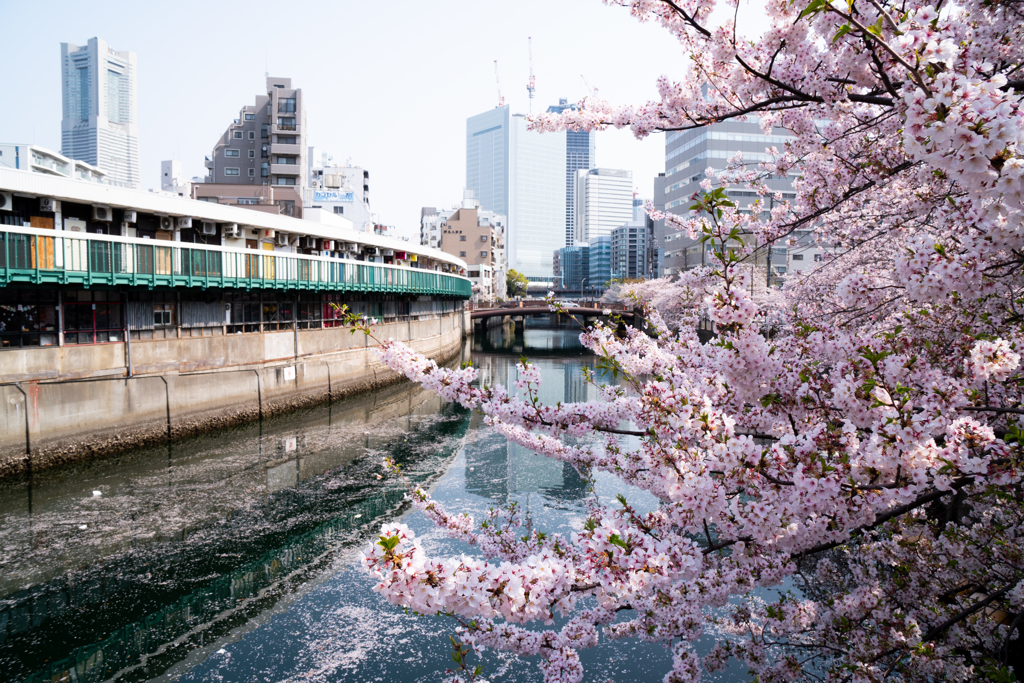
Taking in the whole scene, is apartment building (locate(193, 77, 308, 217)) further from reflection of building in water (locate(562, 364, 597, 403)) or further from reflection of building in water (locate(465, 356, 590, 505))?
reflection of building in water (locate(465, 356, 590, 505))

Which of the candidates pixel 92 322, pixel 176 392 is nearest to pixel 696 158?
pixel 176 392

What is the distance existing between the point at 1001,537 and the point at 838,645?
1851 millimetres

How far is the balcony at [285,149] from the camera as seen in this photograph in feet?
217

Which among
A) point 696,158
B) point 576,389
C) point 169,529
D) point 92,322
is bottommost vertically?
point 169,529

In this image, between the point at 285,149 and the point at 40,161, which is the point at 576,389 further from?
the point at 285,149

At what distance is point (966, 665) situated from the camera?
5.39m

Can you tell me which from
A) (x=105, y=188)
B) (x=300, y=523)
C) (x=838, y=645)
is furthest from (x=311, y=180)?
(x=838, y=645)

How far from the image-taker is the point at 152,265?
922 inches

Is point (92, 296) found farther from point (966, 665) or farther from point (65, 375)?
point (966, 665)

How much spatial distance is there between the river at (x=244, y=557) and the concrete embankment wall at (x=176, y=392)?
35.0 inches

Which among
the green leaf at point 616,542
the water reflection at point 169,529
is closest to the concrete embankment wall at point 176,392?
the water reflection at point 169,529

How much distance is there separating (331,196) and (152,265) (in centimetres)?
4352

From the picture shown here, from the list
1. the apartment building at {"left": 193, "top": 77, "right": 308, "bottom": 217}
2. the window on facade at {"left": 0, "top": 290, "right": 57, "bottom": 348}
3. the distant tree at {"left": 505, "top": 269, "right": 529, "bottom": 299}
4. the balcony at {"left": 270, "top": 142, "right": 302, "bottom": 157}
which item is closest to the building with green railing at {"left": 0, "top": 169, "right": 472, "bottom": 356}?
the window on facade at {"left": 0, "top": 290, "right": 57, "bottom": 348}

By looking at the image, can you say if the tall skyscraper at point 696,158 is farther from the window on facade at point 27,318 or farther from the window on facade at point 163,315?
the window on facade at point 27,318
